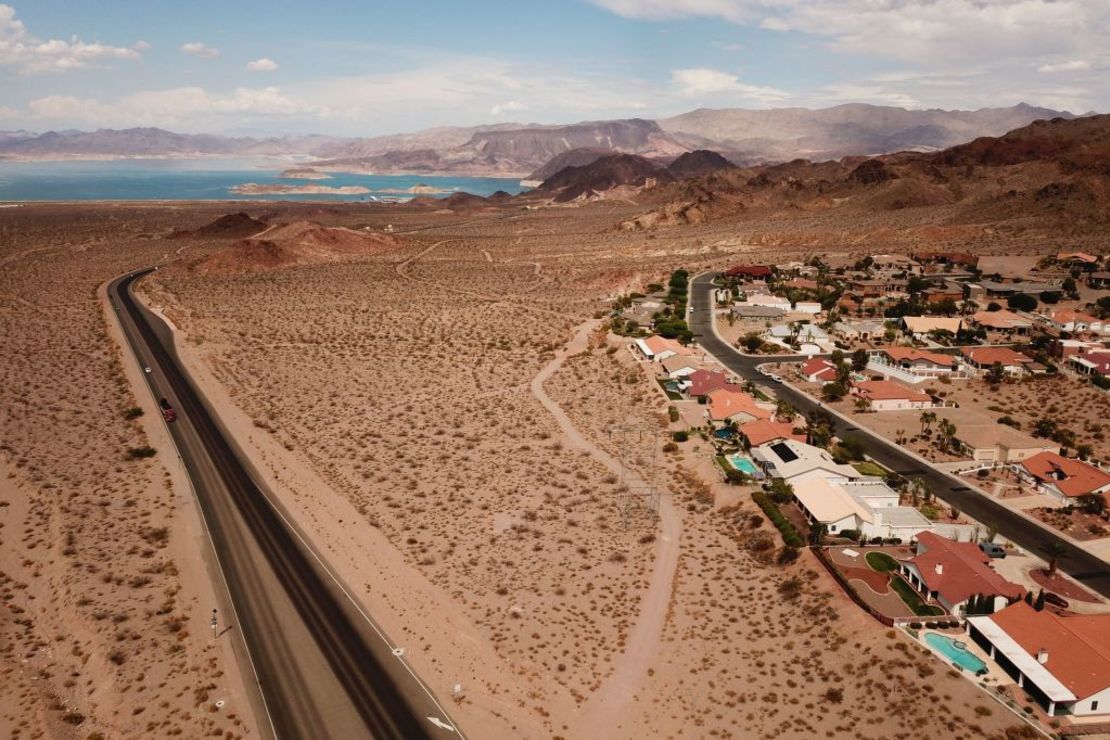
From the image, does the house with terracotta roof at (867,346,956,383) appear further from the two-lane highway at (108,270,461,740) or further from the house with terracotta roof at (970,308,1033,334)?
the two-lane highway at (108,270,461,740)

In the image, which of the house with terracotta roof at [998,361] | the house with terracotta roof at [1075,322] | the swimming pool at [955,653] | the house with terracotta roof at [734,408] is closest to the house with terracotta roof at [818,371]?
the house with terracotta roof at [734,408]

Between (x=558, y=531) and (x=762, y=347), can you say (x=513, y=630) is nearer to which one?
(x=558, y=531)

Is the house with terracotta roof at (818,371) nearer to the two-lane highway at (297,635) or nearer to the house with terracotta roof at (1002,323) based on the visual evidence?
the house with terracotta roof at (1002,323)

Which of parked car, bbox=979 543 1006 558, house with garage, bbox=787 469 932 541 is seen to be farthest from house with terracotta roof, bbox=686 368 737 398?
parked car, bbox=979 543 1006 558

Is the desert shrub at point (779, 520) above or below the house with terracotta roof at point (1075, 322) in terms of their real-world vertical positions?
below

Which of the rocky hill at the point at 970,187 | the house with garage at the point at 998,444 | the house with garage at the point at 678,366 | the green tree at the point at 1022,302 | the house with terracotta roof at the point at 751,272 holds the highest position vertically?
the rocky hill at the point at 970,187

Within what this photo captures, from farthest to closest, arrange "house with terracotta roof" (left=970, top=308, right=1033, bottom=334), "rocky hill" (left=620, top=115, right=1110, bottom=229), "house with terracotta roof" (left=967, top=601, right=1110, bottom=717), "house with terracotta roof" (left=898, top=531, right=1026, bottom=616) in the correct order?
"rocky hill" (left=620, top=115, right=1110, bottom=229) < "house with terracotta roof" (left=970, top=308, right=1033, bottom=334) < "house with terracotta roof" (left=898, top=531, right=1026, bottom=616) < "house with terracotta roof" (left=967, top=601, right=1110, bottom=717)

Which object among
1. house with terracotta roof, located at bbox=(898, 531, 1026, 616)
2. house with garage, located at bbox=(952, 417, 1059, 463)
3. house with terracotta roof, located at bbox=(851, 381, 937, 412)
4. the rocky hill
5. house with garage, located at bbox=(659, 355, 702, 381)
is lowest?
house with terracotta roof, located at bbox=(898, 531, 1026, 616)

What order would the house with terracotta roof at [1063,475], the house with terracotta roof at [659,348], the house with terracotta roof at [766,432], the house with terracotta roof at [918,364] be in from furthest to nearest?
the house with terracotta roof at [659,348] → the house with terracotta roof at [918,364] → the house with terracotta roof at [766,432] → the house with terracotta roof at [1063,475]
